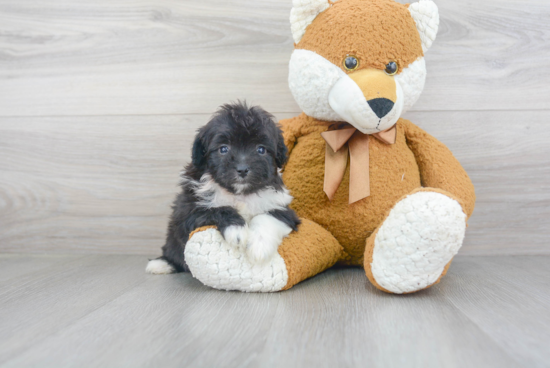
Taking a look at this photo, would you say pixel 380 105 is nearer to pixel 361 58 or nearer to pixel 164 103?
pixel 361 58

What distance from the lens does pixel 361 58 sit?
5.18 ft

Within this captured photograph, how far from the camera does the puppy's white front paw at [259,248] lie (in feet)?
4.60

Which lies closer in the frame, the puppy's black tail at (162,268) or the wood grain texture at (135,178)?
the puppy's black tail at (162,268)

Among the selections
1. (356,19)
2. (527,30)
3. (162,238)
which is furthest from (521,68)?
(162,238)

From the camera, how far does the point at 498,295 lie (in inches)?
57.6

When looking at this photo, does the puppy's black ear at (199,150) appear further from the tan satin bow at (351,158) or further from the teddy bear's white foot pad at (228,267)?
the tan satin bow at (351,158)

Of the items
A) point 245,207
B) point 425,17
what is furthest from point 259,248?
point 425,17

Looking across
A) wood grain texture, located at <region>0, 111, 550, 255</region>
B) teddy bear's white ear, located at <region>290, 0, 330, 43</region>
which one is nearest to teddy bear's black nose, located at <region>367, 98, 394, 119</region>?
teddy bear's white ear, located at <region>290, 0, 330, 43</region>

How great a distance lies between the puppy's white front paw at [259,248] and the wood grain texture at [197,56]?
983 millimetres

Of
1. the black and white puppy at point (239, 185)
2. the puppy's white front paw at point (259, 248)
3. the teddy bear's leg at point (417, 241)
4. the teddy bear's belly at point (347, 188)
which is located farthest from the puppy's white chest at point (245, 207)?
the teddy bear's leg at point (417, 241)

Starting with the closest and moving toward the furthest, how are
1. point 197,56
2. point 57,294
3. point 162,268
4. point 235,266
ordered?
point 235,266 → point 57,294 → point 162,268 → point 197,56

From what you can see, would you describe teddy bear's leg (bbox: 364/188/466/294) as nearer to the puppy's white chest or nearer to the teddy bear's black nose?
the teddy bear's black nose

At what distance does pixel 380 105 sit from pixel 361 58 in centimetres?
21

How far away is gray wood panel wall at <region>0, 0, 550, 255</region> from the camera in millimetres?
2148
